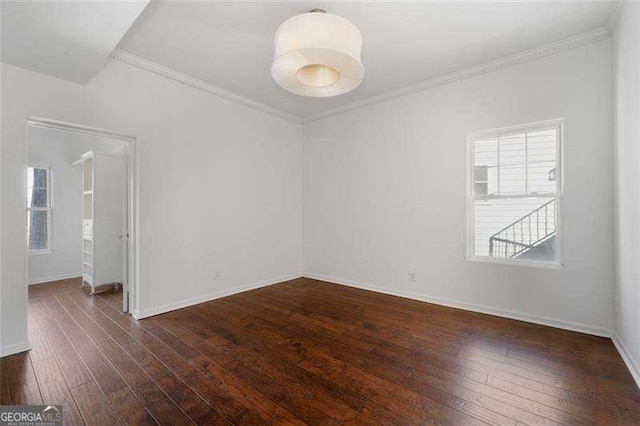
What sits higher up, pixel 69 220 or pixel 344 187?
pixel 344 187

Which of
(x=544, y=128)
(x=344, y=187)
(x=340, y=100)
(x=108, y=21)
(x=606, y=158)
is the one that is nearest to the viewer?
(x=108, y=21)

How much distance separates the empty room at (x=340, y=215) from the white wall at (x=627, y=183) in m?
0.03

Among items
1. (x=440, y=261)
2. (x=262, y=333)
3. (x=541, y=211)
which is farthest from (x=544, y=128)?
(x=262, y=333)

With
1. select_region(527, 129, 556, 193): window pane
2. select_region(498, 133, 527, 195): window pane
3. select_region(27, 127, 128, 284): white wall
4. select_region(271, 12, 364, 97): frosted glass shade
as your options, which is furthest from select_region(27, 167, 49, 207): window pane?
select_region(527, 129, 556, 193): window pane

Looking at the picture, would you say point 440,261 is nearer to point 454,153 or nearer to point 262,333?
point 454,153

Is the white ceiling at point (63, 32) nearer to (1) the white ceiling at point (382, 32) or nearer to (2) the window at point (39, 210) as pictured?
(1) the white ceiling at point (382, 32)

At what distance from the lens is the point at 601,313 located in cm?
276

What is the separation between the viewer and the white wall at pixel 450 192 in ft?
9.16

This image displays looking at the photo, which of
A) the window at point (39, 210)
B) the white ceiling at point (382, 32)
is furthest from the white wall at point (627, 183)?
the window at point (39, 210)

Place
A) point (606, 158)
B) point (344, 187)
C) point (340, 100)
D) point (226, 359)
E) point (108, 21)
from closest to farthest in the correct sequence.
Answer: point (108, 21) → point (226, 359) → point (606, 158) → point (340, 100) → point (344, 187)

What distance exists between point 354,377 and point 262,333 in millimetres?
1141

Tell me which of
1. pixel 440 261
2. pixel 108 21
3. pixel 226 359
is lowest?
pixel 226 359

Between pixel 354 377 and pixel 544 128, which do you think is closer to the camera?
pixel 354 377

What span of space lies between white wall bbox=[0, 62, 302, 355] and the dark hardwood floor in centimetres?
58
